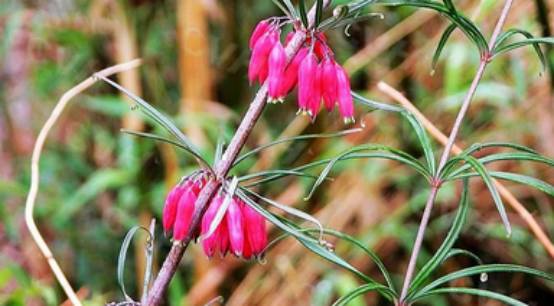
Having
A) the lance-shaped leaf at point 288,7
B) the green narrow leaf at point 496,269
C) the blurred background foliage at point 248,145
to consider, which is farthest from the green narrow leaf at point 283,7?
the blurred background foliage at point 248,145

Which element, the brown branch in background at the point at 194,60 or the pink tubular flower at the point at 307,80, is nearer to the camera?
the pink tubular flower at the point at 307,80

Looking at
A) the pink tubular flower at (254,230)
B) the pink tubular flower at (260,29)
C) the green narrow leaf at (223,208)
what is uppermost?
the pink tubular flower at (260,29)

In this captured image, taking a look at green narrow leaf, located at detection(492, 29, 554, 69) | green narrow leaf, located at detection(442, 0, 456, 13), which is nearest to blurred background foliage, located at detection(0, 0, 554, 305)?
green narrow leaf, located at detection(492, 29, 554, 69)

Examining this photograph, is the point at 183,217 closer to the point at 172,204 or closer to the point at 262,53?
the point at 172,204

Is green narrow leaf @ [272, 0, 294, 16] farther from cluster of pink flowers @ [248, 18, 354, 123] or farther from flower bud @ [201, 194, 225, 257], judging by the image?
flower bud @ [201, 194, 225, 257]

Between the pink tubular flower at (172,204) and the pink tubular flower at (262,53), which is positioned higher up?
the pink tubular flower at (262,53)

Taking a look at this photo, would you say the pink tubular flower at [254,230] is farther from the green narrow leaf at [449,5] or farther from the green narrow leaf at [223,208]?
the green narrow leaf at [449,5]
